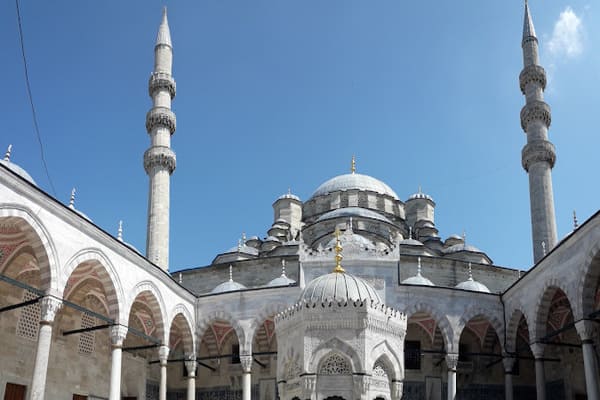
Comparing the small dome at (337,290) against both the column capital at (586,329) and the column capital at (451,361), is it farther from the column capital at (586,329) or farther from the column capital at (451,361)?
the column capital at (451,361)

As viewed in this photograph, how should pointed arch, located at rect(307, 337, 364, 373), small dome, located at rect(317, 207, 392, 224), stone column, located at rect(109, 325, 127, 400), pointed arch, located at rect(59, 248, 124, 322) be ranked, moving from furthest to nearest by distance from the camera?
small dome, located at rect(317, 207, 392, 224), stone column, located at rect(109, 325, 127, 400), pointed arch, located at rect(59, 248, 124, 322), pointed arch, located at rect(307, 337, 364, 373)

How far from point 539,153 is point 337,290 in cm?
1443

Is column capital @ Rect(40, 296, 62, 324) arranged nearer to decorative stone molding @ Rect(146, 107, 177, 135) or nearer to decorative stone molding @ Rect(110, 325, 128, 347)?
decorative stone molding @ Rect(110, 325, 128, 347)

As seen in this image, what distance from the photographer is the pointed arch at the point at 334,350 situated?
31.1 ft

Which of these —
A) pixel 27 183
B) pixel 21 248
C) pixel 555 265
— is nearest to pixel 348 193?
pixel 555 265

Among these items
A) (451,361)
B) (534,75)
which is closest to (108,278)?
(451,361)

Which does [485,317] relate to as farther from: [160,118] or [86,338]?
[160,118]

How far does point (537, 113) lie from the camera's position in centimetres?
2308

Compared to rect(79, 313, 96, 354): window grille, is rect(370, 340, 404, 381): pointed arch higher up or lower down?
lower down

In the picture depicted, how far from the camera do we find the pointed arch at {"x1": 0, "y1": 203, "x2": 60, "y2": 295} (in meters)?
11.9

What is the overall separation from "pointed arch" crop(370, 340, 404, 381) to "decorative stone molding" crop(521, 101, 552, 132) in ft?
50.1

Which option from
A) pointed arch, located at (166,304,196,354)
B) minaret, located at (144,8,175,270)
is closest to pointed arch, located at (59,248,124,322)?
pointed arch, located at (166,304,196,354)

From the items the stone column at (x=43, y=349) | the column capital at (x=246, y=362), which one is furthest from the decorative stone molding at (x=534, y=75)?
the stone column at (x=43, y=349)

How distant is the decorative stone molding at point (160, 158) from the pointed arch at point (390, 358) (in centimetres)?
1436
